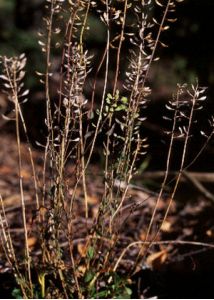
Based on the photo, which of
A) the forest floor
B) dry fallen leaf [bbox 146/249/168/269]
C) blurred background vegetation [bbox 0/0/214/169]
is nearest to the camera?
the forest floor

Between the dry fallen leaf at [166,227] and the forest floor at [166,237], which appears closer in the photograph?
the forest floor at [166,237]

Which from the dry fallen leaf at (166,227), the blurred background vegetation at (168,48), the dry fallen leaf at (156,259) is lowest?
the dry fallen leaf at (166,227)

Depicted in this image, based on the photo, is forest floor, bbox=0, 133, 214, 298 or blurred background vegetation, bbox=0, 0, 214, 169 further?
blurred background vegetation, bbox=0, 0, 214, 169

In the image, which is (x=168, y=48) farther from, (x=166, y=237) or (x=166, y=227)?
(x=166, y=237)

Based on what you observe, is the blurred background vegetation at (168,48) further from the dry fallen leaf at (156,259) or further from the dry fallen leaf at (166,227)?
the dry fallen leaf at (166,227)

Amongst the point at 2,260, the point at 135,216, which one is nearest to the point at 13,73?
the point at 2,260

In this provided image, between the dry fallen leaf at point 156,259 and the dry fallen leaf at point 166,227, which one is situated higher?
the dry fallen leaf at point 156,259

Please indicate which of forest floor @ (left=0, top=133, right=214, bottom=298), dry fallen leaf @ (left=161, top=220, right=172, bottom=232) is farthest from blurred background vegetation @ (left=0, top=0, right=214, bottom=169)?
dry fallen leaf @ (left=161, top=220, right=172, bottom=232)

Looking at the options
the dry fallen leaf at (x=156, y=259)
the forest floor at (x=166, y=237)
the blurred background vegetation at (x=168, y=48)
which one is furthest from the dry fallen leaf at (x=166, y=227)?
the blurred background vegetation at (x=168, y=48)

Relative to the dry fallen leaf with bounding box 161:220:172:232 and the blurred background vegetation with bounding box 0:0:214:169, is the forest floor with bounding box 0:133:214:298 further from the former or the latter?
the blurred background vegetation with bounding box 0:0:214:169
